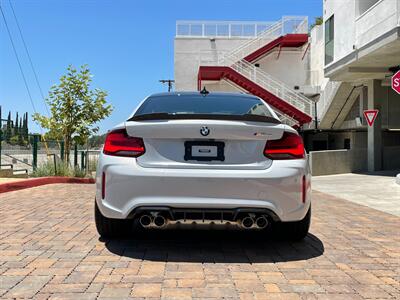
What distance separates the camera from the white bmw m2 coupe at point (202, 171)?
3924mm

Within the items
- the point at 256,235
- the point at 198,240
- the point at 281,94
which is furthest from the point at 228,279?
the point at 281,94

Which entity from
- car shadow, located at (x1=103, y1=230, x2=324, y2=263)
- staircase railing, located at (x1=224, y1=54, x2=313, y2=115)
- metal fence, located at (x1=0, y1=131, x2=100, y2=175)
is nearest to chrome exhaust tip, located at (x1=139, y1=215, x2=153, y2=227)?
car shadow, located at (x1=103, y1=230, x2=324, y2=263)

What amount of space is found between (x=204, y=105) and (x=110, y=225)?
1663 mm

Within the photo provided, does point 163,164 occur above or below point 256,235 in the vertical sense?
above

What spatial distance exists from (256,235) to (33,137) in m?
10.7

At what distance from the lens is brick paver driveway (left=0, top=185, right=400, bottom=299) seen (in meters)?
3.29

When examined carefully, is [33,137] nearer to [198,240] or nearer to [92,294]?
[198,240]

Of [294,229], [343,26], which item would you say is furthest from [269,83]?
[294,229]

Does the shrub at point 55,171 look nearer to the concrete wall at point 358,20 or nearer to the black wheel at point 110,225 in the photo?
the black wheel at point 110,225

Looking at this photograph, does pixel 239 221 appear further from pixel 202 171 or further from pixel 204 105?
pixel 204 105

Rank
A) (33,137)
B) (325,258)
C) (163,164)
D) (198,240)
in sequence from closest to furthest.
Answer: (163,164) < (325,258) < (198,240) < (33,137)

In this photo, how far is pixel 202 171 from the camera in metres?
3.93

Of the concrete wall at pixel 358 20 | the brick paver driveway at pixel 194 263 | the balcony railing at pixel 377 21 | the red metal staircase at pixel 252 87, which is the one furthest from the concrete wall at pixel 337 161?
the brick paver driveway at pixel 194 263

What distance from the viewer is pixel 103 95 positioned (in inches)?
625
